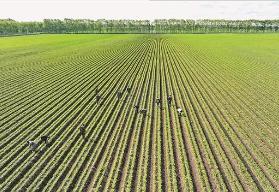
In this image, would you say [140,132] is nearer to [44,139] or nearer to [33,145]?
[44,139]

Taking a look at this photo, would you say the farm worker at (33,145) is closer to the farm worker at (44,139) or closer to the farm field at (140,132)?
the farm field at (140,132)

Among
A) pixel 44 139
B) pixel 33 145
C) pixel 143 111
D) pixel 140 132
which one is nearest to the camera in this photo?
pixel 33 145

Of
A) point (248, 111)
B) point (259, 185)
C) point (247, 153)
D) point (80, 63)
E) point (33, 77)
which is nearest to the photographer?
point (259, 185)

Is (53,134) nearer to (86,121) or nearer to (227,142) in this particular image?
(86,121)

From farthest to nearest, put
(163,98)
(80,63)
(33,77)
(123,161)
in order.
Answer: (80,63) → (33,77) → (163,98) → (123,161)

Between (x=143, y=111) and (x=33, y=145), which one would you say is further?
(x=143, y=111)

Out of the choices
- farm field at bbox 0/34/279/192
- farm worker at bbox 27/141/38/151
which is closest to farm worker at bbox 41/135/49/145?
farm field at bbox 0/34/279/192

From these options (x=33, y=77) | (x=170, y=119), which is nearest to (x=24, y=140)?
(x=170, y=119)

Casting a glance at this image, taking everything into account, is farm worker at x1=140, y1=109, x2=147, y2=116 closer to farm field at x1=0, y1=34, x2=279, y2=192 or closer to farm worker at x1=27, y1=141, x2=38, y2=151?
farm field at x1=0, y1=34, x2=279, y2=192

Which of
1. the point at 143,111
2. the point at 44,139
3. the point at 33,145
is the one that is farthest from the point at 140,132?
the point at 33,145
